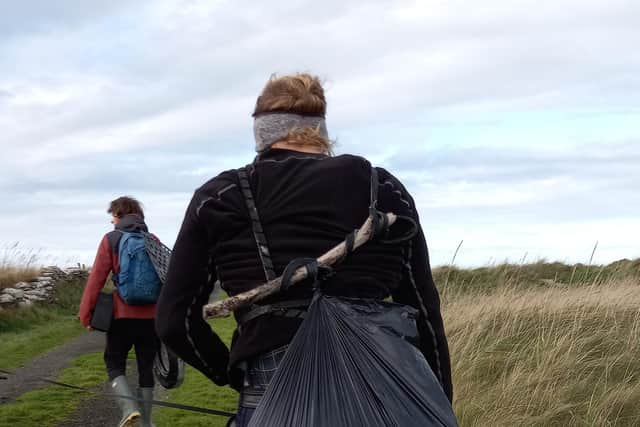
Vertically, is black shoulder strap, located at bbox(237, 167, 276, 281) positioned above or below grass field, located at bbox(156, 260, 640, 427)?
above

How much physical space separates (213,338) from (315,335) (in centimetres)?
50

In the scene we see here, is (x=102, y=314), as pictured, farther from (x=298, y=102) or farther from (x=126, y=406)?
(x=298, y=102)

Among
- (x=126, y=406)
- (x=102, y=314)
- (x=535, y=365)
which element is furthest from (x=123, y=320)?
(x=535, y=365)

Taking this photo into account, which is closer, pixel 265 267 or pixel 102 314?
pixel 265 267

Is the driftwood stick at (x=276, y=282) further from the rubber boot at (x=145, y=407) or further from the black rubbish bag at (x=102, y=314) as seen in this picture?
the rubber boot at (x=145, y=407)

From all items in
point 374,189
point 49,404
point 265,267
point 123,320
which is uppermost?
point 374,189

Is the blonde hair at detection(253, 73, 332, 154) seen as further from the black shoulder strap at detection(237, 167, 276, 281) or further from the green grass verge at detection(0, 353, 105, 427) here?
the green grass verge at detection(0, 353, 105, 427)

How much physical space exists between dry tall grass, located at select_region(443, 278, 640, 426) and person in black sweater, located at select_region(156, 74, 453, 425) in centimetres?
378

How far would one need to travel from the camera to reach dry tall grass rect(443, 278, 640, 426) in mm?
6410

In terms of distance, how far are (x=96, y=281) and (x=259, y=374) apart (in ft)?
15.6

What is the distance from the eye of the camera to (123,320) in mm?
7090

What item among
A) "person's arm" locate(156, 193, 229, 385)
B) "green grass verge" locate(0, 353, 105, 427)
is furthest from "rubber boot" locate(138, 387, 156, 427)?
"person's arm" locate(156, 193, 229, 385)

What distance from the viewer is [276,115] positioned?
2.72m

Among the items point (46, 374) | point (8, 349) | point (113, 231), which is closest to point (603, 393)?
point (113, 231)
